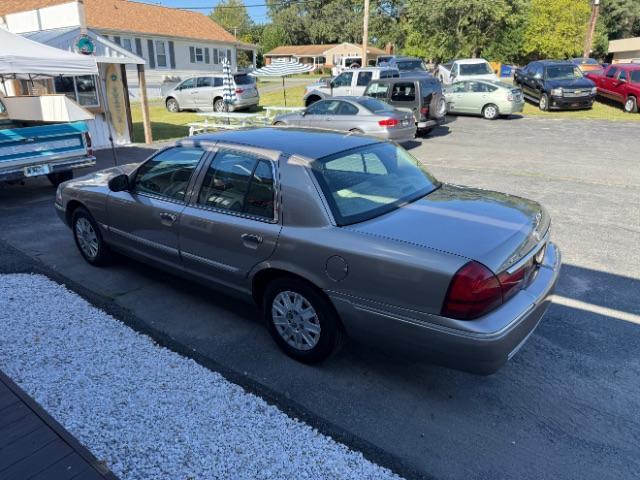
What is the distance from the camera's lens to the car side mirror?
446cm

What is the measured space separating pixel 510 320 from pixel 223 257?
2149mm

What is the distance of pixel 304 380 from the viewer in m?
3.38

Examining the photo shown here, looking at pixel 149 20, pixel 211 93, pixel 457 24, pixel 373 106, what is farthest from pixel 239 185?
pixel 457 24

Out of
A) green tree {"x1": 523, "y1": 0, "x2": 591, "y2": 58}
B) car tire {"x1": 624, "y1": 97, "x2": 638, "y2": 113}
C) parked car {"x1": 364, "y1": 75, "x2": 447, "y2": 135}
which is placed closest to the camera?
parked car {"x1": 364, "y1": 75, "x2": 447, "y2": 135}

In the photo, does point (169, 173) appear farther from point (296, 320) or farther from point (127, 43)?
point (127, 43)

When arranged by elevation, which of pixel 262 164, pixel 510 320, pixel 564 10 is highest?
pixel 564 10

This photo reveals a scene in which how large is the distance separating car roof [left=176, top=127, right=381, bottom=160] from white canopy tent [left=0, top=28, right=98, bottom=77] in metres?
6.32

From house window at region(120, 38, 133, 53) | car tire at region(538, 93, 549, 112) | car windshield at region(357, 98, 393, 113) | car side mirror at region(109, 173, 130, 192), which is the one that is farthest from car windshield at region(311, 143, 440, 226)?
house window at region(120, 38, 133, 53)

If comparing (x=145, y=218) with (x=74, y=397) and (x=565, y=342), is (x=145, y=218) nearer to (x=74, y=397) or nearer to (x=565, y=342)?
(x=74, y=397)

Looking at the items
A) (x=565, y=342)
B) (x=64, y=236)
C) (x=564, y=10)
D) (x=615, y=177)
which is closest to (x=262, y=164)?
(x=565, y=342)

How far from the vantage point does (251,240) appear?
3539 mm

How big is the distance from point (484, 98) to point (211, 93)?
1175 cm

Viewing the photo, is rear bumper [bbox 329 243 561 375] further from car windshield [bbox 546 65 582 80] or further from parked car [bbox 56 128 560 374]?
car windshield [bbox 546 65 582 80]

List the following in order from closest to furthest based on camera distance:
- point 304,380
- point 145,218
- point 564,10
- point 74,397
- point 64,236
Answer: point 74,397 → point 304,380 → point 145,218 → point 64,236 → point 564,10
